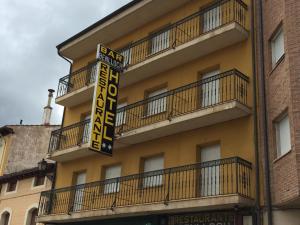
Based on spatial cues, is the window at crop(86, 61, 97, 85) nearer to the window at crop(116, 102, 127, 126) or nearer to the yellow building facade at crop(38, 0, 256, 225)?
the yellow building facade at crop(38, 0, 256, 225)

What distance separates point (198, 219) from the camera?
15391 millimetres

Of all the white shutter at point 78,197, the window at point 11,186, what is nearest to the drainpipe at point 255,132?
the white shutter at point 78,197

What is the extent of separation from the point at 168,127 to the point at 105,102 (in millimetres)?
2881

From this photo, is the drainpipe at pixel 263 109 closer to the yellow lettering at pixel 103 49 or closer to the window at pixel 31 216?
the yellow lettering at pixel 103 49

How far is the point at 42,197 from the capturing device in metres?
22.6

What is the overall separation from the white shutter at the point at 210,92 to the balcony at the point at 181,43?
1.28m

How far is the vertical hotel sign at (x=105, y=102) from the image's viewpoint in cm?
1784

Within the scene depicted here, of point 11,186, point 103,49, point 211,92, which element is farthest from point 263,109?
point 11,186

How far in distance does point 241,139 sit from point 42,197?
1110 centimetres

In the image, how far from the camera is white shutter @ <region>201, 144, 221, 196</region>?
15234mm

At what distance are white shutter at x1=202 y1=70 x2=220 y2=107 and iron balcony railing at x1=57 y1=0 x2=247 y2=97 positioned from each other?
1809mm

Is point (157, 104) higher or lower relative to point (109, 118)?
higher

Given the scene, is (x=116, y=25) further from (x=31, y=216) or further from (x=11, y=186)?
(x=11, y=186)

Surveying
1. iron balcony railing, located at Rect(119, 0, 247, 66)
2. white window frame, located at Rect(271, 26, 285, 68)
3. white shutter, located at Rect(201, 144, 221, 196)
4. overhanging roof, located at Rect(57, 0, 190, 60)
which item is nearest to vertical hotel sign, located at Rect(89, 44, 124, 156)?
iron balcony railing, located at Rect(119, 0, 247, 66)
